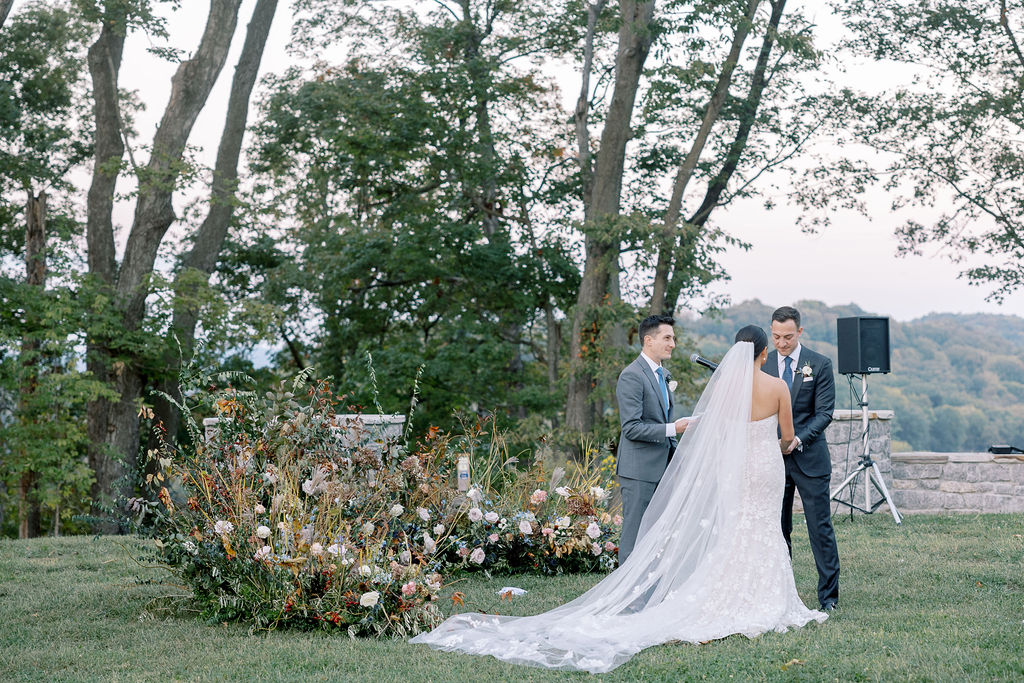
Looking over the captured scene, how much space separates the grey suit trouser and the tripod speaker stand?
508cm

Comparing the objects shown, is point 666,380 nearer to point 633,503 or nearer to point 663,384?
point 663,384

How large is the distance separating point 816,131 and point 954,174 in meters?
2.50

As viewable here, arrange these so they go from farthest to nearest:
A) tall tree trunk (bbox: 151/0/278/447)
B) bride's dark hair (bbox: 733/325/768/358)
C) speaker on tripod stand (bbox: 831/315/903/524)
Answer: tall tree trunk (bbox: 151/0/278/447), speaker on tripod stand (bbox: 831/315/903/524), bride's dark hair (bbox: 733/325/768/358)

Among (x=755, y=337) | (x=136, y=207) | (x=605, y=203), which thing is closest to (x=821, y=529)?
(x=755, y=337)

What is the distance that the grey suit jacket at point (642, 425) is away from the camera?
5.68 m

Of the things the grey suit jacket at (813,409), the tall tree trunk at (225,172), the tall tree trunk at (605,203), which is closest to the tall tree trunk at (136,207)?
the tall tree trunk at (225,172)

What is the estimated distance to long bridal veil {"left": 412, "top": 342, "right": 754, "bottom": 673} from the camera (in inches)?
211

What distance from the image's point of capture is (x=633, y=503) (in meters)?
5.84

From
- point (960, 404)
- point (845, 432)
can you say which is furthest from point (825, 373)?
point (960, 404)

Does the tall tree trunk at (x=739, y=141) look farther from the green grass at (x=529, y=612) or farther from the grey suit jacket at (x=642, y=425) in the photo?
the grey suit jacket at (x=642, y=425)

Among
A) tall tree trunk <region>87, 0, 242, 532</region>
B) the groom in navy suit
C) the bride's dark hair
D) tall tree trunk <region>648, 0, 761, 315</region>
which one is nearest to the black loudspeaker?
tall tree trunk <region>648, 0, 761, 315</region>

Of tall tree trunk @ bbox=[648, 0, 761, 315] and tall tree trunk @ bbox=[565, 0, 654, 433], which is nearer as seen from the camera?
tall tree trunk @ bbox=[565, 0, 654, 433]

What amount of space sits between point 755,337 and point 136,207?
1279 centimetres

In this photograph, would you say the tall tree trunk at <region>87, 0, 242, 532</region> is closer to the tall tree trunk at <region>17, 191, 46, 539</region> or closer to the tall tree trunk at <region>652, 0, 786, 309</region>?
the tall tree trunk at <region>17, 191, 46, 539</region>
